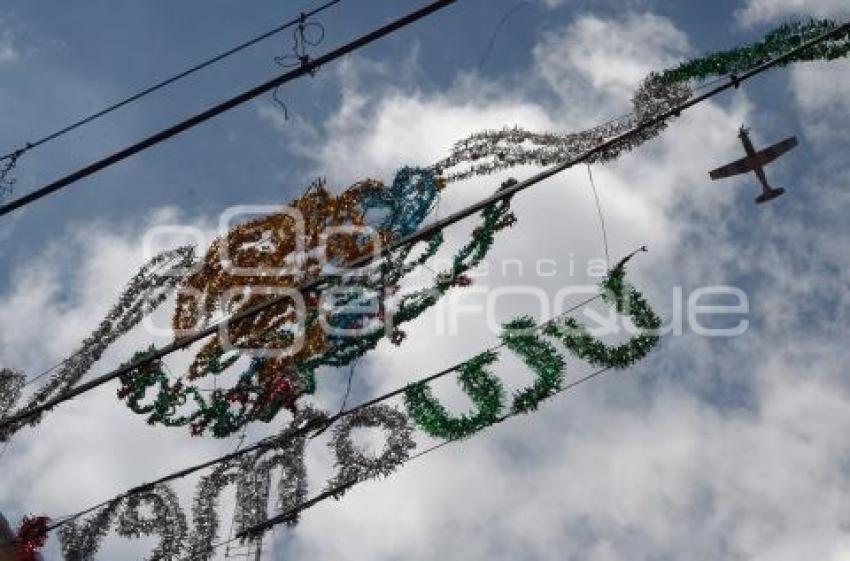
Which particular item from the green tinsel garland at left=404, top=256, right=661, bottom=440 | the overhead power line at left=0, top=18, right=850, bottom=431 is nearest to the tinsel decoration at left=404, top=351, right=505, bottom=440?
the green tinsel garland at left=404, top=256, right=661, bottom=440

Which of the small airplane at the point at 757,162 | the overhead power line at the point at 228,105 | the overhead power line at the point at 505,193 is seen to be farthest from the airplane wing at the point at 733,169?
the overhead power line at the point at 228,105

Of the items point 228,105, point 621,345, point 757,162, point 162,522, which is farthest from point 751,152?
point 162,522

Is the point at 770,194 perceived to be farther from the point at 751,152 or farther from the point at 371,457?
the point at 371,457

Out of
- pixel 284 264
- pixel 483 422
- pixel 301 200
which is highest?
pixel 301 200

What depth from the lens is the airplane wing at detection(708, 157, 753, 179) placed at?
564 centimetres

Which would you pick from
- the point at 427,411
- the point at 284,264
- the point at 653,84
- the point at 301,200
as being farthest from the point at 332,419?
the point at 653,84

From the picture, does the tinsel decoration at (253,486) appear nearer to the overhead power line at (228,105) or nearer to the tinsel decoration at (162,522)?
the tinsel decoration at (162,522)

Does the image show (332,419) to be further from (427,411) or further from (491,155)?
(491,155)

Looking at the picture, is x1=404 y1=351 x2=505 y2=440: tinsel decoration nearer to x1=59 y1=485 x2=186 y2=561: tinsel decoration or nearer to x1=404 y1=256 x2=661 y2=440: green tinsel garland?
x1=404 y1=256 x2=661 y2=440: green tinsel garland

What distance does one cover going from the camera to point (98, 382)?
181 inches

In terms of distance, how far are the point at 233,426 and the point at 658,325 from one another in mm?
3508

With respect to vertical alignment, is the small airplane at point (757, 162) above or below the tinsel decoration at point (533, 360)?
above

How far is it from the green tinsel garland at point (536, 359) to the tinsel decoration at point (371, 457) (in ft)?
0.96

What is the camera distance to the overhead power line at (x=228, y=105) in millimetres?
3613
